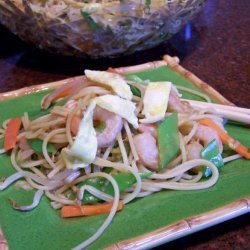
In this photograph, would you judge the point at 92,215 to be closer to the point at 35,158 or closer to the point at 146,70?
the point at 35,158

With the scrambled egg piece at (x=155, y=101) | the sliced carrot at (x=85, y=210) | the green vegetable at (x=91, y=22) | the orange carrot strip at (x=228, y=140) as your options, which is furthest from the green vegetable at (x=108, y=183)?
the green vegetable at (x=91, y=22)

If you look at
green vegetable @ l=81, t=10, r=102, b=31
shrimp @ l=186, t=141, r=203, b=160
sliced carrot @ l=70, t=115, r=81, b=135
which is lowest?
shrimp @ l=186, t=141, r=203, b=160

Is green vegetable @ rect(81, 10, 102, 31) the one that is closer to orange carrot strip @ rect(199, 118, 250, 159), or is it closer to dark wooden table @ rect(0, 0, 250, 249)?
dark wooden table @ rect(0, 0, 250, 249)

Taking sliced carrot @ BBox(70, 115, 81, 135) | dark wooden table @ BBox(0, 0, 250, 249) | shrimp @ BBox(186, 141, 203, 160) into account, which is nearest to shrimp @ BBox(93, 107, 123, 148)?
sliced carrot @ BBox(70, 115, 81, 135)

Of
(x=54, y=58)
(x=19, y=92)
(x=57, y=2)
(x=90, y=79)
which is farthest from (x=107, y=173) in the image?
(x=54, y=58)

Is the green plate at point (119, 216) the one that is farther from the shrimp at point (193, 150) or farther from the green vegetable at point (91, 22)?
the green vegetable at point (91, 22)
